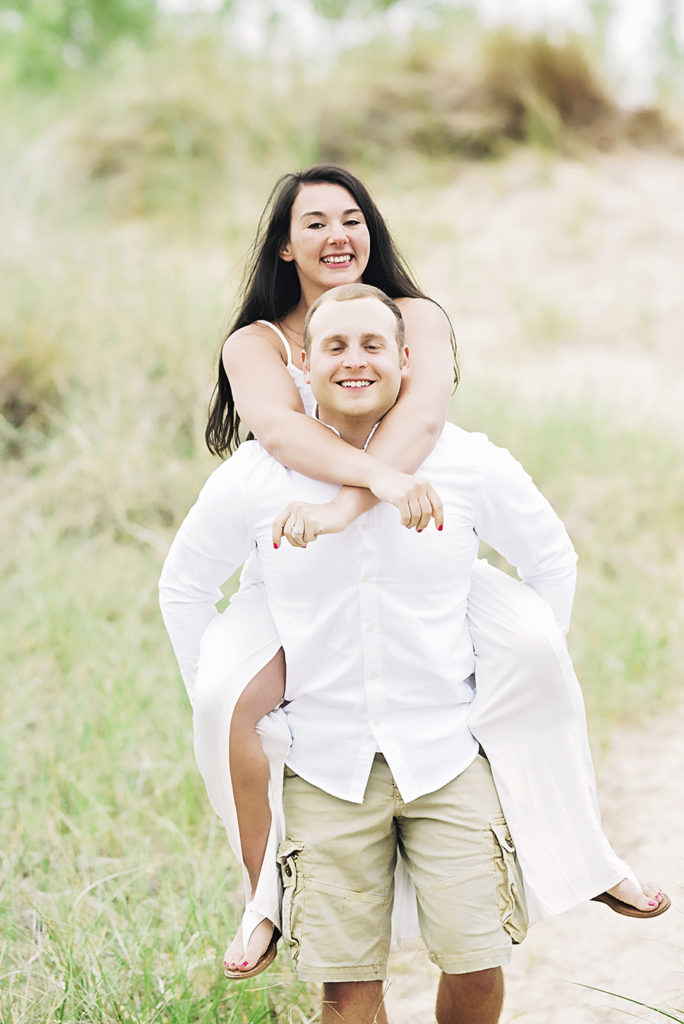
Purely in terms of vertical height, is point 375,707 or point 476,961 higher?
point 375,707

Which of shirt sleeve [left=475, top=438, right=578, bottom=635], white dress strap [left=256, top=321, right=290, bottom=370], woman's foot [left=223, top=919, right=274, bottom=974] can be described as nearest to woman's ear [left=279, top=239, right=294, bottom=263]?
white dress strap [left=256, top=321, right=290, bottom=370]

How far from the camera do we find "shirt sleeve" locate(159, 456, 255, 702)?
2082 millimetres

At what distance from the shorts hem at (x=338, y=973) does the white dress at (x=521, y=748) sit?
116 mm

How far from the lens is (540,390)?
21.6ft

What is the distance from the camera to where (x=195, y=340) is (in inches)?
234

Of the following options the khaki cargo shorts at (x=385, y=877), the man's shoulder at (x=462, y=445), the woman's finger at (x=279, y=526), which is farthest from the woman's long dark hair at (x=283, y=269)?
the khaki cargo shorts at (x=385, y=877)

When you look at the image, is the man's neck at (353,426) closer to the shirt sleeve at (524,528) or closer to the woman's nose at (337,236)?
the shirt sleeve at (524,528)

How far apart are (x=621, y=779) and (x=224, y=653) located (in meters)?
2.10

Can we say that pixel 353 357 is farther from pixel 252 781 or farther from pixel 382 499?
pixel 252 781

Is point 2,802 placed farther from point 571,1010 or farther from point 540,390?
Answer: point 540,390

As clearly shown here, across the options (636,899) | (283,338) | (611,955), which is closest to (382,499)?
(283,338)

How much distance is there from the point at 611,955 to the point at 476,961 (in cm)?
110

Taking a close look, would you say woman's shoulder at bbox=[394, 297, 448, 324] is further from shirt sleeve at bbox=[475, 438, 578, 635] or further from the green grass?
the green grass

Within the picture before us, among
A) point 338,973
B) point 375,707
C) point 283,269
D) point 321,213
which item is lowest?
point 338,973
